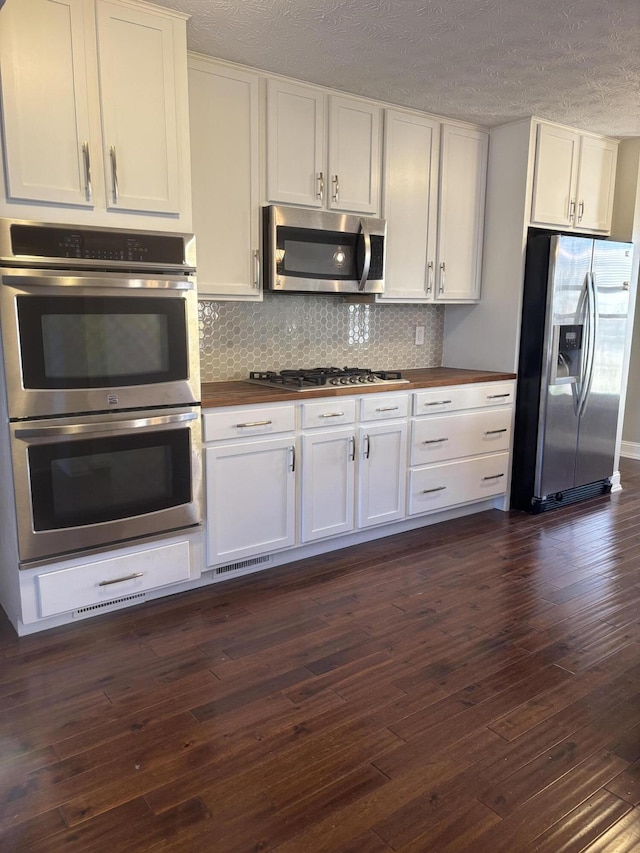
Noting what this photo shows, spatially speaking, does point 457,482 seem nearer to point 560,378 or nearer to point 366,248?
point 560,378

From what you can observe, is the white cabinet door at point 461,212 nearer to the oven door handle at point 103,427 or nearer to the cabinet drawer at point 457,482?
the cabinet drawer at point 457,482

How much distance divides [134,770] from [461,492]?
8.51 feet

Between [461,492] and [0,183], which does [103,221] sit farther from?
[461,492]

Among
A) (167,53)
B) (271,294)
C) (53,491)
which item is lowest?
(53,491)

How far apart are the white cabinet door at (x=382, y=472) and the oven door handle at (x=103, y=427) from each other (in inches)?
41.4

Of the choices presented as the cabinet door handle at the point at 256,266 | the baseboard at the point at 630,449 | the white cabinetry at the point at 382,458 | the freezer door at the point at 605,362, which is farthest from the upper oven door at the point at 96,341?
the baseboard at the point at 630,449

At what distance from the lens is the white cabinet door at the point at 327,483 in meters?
3.13

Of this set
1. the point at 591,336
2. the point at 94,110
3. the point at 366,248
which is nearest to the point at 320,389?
the point at 366,248

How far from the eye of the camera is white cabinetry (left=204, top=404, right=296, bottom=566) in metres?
2.82

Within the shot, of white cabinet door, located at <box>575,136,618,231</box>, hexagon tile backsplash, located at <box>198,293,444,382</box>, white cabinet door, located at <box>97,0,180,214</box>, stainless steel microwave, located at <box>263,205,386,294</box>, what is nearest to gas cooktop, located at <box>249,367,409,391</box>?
hexagon tile backsplash, located at <box>198,293,444,382</box>

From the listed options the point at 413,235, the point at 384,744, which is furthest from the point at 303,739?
the point at 413,235

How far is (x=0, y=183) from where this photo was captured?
7.10 feet

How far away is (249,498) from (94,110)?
5.65ft

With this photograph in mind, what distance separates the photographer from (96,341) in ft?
7.80
